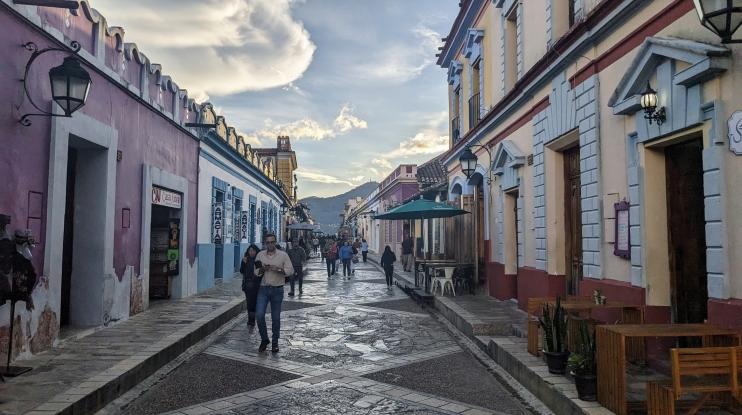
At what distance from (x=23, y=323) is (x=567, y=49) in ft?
25.9

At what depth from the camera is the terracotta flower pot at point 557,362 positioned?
17.3ft

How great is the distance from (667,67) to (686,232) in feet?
5.77

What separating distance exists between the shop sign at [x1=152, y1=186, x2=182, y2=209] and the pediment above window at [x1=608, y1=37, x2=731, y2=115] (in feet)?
26.7

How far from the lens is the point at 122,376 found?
5.49 m

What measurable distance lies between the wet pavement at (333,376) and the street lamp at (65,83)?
10.7ft

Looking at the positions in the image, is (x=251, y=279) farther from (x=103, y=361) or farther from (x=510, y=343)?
(x=510, y=343)

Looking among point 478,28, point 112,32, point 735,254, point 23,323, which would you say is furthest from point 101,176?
point 478,28

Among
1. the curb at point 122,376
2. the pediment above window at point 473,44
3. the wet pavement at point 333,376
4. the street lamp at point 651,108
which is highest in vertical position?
the pediment above window at point 473,44

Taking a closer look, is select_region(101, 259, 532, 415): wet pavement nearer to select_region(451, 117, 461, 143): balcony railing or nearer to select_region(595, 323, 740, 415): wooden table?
select_region(595, 323, 740, 415): wooden table

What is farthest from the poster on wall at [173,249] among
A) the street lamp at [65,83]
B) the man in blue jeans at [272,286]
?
the street lamp at [65,83]

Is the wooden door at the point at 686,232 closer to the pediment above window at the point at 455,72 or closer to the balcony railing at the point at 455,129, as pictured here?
the pediment above window at the point at 455,72

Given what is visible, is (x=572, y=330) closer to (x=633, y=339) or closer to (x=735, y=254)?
(x=633, y=339)

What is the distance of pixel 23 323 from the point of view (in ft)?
20.0

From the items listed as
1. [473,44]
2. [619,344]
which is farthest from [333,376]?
[473,44]
